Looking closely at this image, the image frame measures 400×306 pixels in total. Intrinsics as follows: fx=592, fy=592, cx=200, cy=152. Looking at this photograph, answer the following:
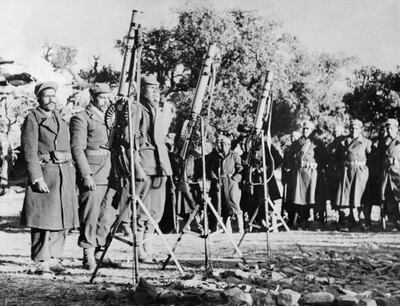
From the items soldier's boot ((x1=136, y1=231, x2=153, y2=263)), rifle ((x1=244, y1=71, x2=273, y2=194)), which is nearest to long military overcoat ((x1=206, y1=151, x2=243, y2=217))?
rifle ((x1=244, y1=71, x2=273, y2=194))

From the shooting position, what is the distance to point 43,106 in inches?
218

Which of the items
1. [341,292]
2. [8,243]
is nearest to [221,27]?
[8,243]

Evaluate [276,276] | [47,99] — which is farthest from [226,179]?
[276,276]

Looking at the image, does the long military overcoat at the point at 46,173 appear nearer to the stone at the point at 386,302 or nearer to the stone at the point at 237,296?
the stone at the point at 237,296

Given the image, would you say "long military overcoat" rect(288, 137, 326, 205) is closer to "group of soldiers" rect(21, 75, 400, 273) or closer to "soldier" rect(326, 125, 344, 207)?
"soldier" rect(326, 125, 344, 207)

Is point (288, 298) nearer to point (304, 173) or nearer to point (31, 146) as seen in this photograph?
point (31, 146)

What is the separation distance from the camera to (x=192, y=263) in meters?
6.03

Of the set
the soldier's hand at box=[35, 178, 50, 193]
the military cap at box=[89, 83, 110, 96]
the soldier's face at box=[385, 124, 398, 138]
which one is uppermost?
the military cap at box=[89, 83, 110, 96]

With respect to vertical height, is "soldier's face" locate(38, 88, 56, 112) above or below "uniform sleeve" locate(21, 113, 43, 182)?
above

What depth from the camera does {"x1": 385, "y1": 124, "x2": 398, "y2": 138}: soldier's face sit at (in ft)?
31.3

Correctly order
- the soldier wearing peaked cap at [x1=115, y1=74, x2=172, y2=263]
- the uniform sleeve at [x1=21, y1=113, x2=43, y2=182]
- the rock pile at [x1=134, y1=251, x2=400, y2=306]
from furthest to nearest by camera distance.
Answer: the soldier wearing peaked cap at [x1=115, y1=74, x2=172, y2=263]
the uniform sleeve at [x1=21, y1=113, x2=43, y2=182]
the rock pile at [x1=134, y1=251, x2=400, y2=306]

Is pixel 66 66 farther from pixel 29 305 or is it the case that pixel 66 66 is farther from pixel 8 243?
pixel 29 305

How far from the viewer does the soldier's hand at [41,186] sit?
5.32 meters

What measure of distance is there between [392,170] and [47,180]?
6004 millimetres
